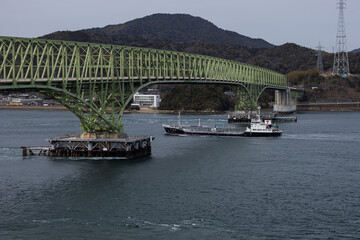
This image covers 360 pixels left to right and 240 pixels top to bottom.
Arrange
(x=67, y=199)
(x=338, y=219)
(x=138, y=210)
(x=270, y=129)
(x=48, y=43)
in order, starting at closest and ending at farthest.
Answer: (x=338, y=219) → (x=138, y=210) → (x=67, y=199) → (x=48, y=43) → (x=270, y=129)

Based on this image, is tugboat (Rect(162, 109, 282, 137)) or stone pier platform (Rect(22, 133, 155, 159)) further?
tugboat (Rect(162, 109, 282, 137))

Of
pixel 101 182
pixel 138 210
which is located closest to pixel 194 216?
pixel 138 210

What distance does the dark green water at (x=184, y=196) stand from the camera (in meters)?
39.5

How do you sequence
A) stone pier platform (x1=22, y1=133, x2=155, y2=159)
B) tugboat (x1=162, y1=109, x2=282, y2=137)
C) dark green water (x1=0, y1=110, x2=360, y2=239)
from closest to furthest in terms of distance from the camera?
1. dark green water (x1=0, y1=110, x2=360, y2=239)
2. stone pier platform (x1=22, y1=133, x2=155, y2=159)
3. tugboat (x1=162, y1=109, x2=282, y2=137)

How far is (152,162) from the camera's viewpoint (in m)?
71.9

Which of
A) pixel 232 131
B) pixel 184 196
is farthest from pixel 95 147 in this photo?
pixel 232 131

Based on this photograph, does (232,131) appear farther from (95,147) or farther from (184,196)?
(184,196)

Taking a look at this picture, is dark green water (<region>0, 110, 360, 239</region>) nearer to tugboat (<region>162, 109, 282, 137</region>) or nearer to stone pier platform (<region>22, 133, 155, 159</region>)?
stone pier platform (<region>22, 133, 155, 159</region>)

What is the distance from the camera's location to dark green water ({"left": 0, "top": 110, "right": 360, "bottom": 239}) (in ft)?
130

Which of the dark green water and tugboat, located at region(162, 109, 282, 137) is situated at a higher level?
tugboat, located at region(162, 109, 282, 137)

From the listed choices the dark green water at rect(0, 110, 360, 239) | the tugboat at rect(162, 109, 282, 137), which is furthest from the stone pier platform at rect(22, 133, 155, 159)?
the tugboat at rect(162, 109, 282, 137)

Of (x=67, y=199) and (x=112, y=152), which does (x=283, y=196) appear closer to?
(x=67, y=199)

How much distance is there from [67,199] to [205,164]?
27236 mm

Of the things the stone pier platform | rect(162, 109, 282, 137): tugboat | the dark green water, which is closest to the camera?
the dark green water
